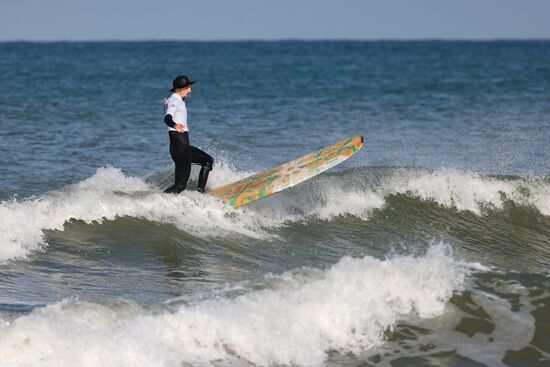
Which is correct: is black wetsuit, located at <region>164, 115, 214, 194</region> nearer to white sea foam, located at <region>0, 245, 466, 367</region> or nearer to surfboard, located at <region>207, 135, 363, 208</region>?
surfboard, located at <region>207, 135, 363, 208</region>

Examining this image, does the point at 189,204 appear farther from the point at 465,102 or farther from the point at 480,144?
the point at 465,102

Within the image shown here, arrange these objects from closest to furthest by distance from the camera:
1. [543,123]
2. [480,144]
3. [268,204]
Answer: [268,204], [480,144], [543,123]

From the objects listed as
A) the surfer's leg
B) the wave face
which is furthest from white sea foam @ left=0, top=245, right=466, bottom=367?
the surfer's leg

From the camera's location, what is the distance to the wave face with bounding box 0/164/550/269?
9867 millimetres

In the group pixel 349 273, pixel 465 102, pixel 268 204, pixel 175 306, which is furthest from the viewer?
pixel 465 102

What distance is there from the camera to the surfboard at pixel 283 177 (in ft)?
34.4

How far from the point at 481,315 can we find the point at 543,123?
15.1m

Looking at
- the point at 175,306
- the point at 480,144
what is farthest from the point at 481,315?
the point at 480,144

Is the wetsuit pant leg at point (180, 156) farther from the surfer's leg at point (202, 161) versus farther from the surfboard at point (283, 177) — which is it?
the surfboard at point (283, 177)

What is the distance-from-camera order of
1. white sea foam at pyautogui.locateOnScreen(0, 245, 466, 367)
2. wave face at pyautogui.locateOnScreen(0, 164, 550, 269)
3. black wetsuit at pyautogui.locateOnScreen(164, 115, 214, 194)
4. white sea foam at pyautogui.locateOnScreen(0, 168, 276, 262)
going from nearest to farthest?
white sea foam at pyautogui.locateOnScreen(0, 245, 466, 367)
white sea foam at pyautogui.locateOnScreen(0, 168, 276, 262)
wave face at pyautogui.locateOnScreen(0, 164, 550, 269)
black wetsuit at pyautogui.locateOnScreen(164, 115, 214, 194)

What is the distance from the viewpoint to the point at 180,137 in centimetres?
1012

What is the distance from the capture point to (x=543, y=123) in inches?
835

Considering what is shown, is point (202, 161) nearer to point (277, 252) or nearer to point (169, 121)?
point (169, 121)

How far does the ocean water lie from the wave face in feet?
0.10
